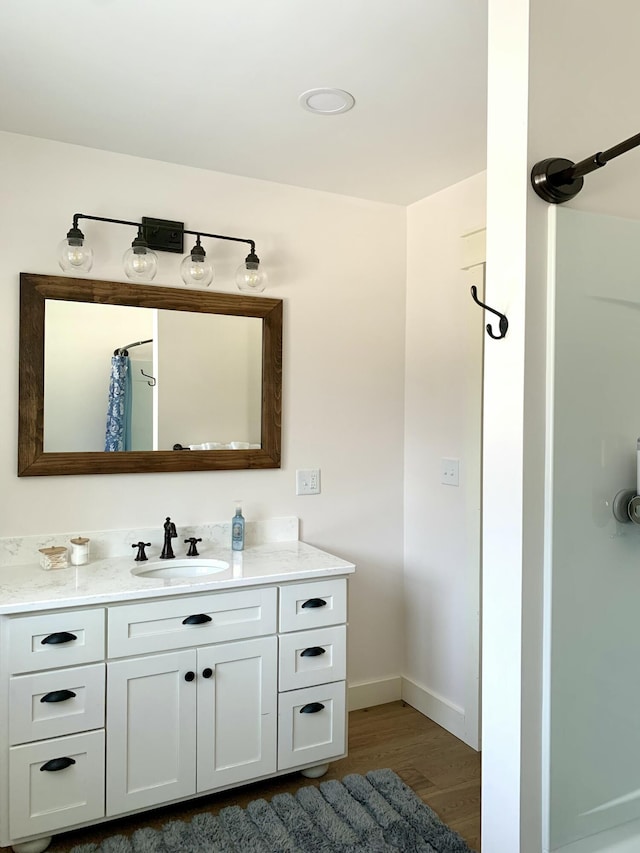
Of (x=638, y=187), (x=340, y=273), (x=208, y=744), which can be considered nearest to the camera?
(x=638, y=187)

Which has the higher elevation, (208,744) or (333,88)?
(333,88)

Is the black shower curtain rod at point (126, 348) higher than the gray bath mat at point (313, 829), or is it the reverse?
the black shower curtain rod at point (126, 348)

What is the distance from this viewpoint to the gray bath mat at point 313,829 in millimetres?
2088

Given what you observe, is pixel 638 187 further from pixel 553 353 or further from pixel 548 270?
pixel 553 353

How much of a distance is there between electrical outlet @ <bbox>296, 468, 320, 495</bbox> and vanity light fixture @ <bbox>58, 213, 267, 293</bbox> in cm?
85

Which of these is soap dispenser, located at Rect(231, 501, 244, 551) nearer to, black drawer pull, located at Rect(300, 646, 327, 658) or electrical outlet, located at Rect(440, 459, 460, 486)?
black drawer pull, located at Rect(300, 646, 327, 658)

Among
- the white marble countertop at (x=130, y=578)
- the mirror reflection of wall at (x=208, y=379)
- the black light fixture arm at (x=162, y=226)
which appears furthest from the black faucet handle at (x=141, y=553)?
the black light fixture arm at (x=162, y=226)

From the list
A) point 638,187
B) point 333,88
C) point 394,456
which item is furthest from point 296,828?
point 333,88

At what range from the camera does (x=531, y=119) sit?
Answer: 1291 mm

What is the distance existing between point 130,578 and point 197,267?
123 centimetres

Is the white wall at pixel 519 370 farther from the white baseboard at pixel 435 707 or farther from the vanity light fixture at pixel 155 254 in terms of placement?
the white baseboard at pixel 435 707

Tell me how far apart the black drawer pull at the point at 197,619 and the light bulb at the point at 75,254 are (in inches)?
52.0

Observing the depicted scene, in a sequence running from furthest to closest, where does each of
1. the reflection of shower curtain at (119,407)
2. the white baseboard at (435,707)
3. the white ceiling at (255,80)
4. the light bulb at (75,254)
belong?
1. the white baseboard at (435,707)
2. the reflection of shower curtain at (119,407)
3. the light bulb at (75,254)
4. the white ceiling at (255,80)

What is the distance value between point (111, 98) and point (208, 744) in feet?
Answer: 7.32
